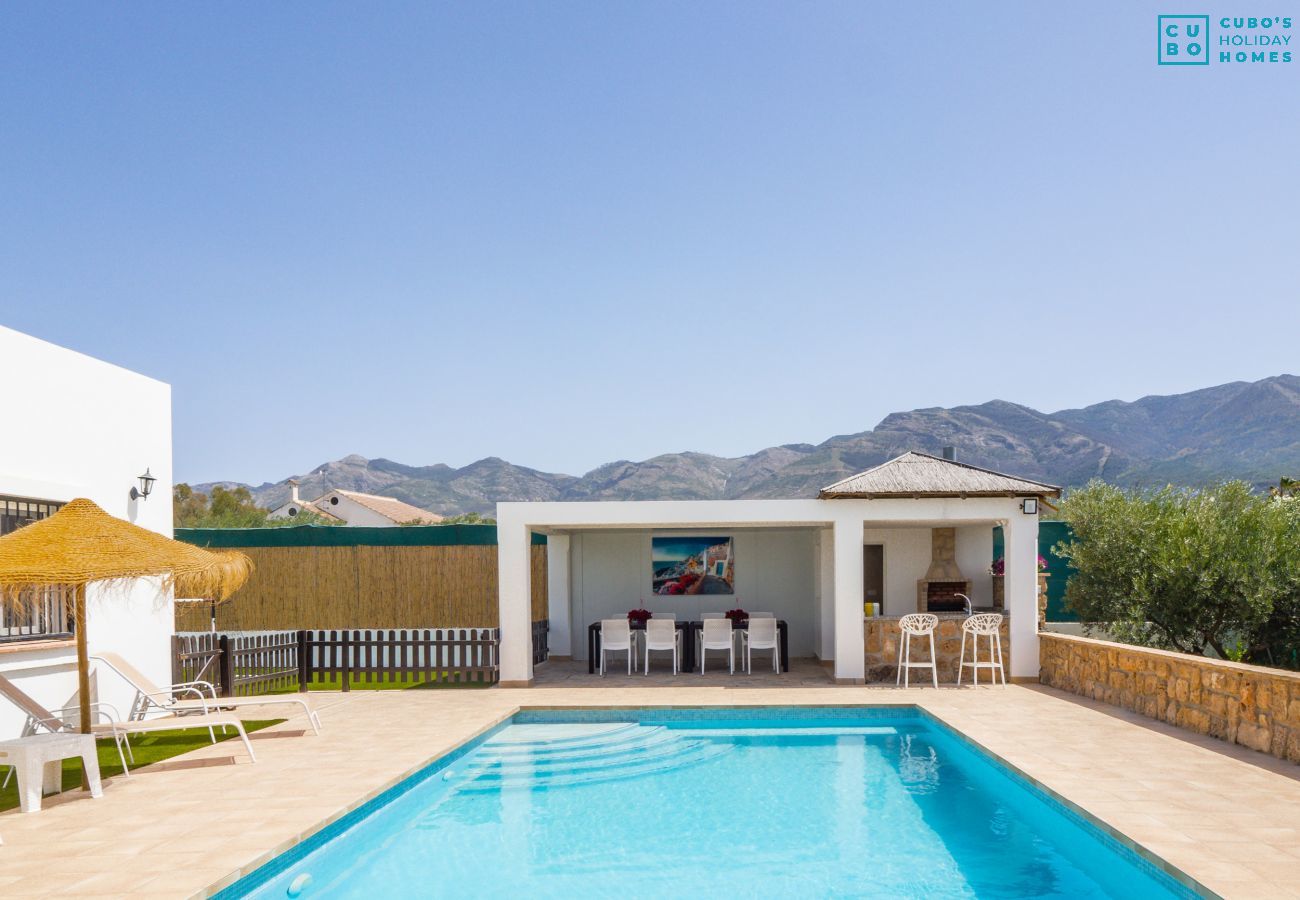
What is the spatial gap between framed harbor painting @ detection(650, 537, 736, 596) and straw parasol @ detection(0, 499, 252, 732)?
979cm

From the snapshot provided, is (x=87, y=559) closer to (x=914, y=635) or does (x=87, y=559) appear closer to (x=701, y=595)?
(x=914, y=635)

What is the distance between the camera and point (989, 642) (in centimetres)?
1262

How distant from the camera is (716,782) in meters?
8.53

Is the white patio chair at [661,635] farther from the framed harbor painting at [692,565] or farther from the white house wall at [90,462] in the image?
the white house wall at [90,462]

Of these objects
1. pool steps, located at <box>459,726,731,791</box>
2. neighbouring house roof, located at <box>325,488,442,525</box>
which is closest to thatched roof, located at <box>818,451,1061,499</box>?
pool steps, located at <box>459,726,731,791</box>

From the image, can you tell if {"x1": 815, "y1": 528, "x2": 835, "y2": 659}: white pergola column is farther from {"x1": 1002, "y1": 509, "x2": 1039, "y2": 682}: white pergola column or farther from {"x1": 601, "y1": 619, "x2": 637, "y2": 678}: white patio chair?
{"x1": 601, "y1": 619, "x2": 637, "y2": 678}: white patio chair

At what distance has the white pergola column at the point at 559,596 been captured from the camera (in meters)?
16.5

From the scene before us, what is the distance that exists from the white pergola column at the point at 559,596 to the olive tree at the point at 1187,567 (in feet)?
27.5

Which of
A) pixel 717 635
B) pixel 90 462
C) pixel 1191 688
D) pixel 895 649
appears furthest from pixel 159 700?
pixel 1191 688

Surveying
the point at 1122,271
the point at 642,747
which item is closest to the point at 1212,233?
the point at 1122,271

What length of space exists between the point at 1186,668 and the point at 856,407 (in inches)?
2292

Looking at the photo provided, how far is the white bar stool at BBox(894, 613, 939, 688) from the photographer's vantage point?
12.1 meters

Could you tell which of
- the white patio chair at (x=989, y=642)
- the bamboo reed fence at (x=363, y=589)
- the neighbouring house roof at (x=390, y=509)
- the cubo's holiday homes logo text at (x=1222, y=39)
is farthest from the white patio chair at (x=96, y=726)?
the neighbouring house roof at (x=390, y=509)

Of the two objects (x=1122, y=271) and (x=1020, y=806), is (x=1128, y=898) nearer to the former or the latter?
(x=1020, y=806)
